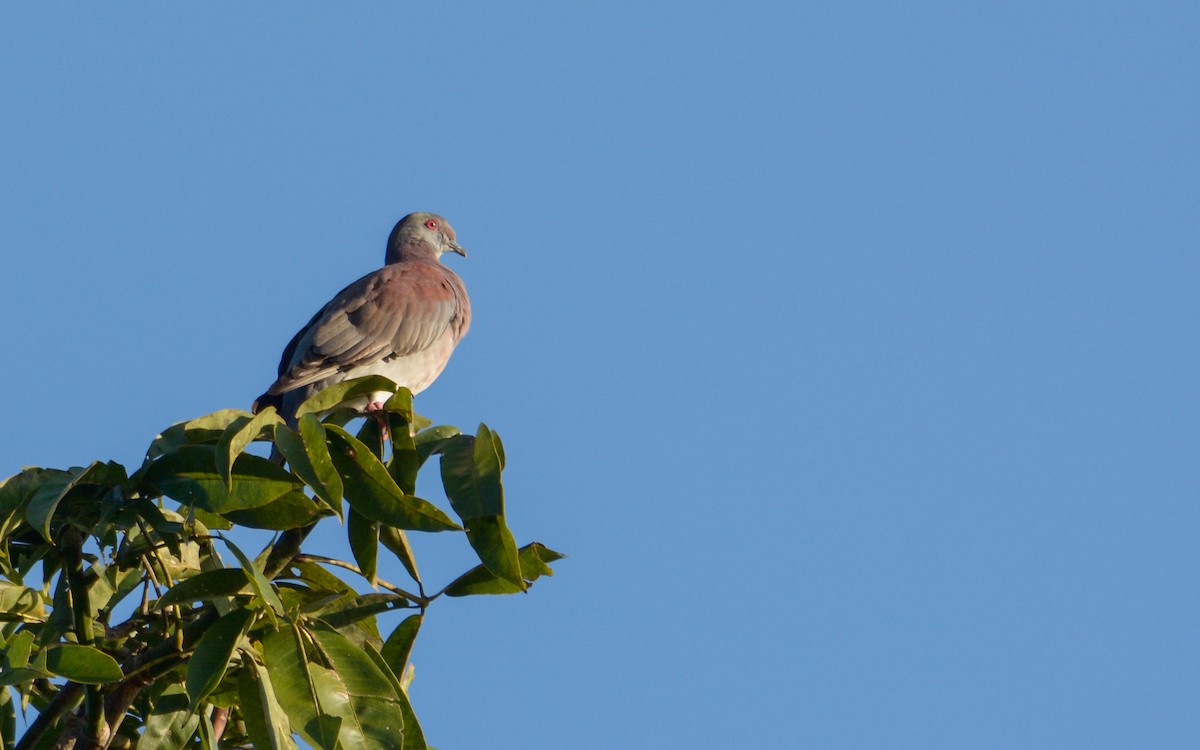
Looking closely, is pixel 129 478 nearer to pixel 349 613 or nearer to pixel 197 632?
pixel 197 632

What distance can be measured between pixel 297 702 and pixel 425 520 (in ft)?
1.35

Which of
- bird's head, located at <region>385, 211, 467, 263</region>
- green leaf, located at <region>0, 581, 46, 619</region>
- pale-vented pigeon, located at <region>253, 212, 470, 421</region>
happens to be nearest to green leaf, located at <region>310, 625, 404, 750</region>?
green leaf, located at <region>0, 581, 46, 619</region>

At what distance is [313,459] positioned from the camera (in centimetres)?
250

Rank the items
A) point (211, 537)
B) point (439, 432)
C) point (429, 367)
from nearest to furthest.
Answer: point (211, 537)
point (439, 432)
point (429, 367)

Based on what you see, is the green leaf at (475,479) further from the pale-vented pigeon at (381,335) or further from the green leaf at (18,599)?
the pale-vented pigeon at (381,335)

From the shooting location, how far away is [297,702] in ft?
8.50

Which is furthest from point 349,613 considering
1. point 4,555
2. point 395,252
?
point 395,252

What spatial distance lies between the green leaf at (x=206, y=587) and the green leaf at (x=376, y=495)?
25cm

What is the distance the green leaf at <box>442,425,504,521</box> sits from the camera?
2547 mm

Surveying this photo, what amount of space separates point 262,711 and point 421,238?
659 centimetres

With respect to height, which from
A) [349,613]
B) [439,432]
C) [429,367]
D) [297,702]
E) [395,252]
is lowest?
[297,702]

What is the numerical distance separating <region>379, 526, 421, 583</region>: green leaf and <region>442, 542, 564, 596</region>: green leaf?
0.14m

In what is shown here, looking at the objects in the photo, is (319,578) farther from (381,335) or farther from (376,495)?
(381,335)

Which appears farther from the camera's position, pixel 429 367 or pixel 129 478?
pixel 429 367
